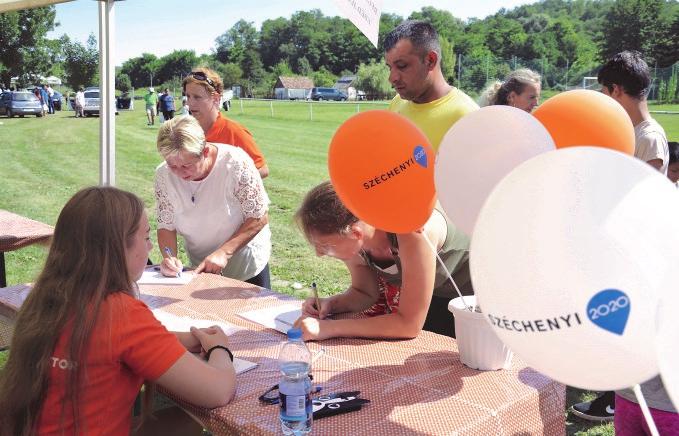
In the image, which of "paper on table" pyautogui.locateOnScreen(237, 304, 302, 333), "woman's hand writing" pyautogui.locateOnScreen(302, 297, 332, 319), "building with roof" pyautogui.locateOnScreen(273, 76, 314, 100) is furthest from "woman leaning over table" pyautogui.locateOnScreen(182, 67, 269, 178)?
"building with roof" pyautogui.locateOnScreen(273, 76, 314, 100)

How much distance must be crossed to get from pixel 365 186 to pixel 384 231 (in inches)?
7.2

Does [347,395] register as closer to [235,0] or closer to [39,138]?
[39,138]

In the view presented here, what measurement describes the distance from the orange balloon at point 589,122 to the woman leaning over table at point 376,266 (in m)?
0.50

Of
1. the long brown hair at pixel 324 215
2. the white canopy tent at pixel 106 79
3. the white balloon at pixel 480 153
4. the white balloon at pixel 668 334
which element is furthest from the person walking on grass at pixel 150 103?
the white balloon at pixel 668 334

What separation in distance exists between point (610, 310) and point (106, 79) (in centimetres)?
411

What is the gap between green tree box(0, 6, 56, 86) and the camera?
3631cm

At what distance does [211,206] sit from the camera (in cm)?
298

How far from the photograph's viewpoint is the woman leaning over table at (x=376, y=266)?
6.14 ft

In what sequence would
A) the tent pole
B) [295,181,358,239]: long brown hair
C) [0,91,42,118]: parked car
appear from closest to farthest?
[295,181,358,239]: long brown hair, the tent pole, [0,91,42,118]: parked car

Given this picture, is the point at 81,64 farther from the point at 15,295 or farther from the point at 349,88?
the point at 15,295

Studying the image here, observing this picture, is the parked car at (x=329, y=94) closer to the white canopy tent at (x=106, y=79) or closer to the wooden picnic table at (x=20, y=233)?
the white canopy tent at (x=106, y=79)

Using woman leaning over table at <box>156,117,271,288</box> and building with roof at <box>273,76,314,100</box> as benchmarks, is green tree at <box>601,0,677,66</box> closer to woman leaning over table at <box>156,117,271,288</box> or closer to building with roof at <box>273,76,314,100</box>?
building with roof at <box>273,76,314,100</box>

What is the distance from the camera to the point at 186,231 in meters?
3.04

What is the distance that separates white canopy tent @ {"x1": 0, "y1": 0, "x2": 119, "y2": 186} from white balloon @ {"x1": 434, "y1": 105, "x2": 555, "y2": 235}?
3057 millimetres
